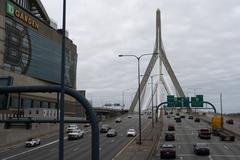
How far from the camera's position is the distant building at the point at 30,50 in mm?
109000

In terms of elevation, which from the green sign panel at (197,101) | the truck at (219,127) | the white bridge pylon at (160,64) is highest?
the white bridge pylon at (160,64)

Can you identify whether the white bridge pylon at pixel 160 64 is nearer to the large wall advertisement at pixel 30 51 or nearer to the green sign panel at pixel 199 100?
the large wall advertisement at pixel 30 51

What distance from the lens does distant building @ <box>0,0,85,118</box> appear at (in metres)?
109

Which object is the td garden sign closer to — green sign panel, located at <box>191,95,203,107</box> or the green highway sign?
the green highway sign

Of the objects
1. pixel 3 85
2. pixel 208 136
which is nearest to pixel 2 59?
pixel 208 136

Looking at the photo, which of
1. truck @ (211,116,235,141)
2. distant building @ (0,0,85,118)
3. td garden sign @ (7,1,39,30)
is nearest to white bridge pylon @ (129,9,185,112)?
distant building @ (0,0,85,118)

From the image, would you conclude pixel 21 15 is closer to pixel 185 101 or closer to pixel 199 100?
pixel 185 101

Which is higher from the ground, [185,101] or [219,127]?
[185,101]

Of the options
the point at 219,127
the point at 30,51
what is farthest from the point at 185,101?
the point at 30,51

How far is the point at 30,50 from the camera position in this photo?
126625mm

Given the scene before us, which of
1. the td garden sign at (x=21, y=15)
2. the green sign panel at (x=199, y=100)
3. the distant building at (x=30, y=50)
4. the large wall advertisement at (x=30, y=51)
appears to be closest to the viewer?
the green sign panel at (x=199, y=100)

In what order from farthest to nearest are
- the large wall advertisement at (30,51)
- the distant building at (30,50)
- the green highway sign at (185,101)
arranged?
the large wall advertisement at (30,51) < the distant building at (30,50) < the green highway sign at (185,101)

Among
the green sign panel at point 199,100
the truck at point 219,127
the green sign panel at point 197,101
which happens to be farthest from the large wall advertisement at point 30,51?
the truck at point 219,127

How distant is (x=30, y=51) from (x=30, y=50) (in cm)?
29
